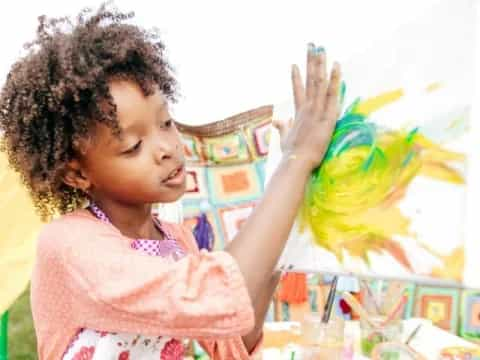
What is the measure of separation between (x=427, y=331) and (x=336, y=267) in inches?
32.6

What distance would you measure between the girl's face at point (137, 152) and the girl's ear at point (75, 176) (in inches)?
0.8

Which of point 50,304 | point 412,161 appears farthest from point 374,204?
point 50,304

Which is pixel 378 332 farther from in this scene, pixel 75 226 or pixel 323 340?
pixel 75 226

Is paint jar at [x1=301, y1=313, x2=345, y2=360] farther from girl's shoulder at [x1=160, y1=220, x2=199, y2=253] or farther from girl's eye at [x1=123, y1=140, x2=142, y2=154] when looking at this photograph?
girl's eye at [x1=123, y1=140, x2=142, y2=154]

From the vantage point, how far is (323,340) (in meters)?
1.14

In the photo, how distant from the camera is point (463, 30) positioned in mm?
627

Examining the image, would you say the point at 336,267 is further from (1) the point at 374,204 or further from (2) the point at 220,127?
(2) the point at 220,127

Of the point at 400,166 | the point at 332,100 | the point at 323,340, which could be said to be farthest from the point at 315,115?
the point at 323,340

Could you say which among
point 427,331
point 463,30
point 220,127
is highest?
point 463,30

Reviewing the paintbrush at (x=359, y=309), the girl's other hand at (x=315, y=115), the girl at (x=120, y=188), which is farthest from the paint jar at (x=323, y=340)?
the girl's other hand at (x=315, y=115)

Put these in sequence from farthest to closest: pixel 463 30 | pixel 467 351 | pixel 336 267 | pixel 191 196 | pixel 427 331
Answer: pixel 191 196
pixel 427 331
pixel 467 351
pixel 336 267
pixel 463 30

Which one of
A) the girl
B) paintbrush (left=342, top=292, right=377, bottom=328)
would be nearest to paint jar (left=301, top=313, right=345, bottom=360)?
paintbrush (left=342, top=292, right=377, bottom=328)

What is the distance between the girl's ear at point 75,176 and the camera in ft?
2.62

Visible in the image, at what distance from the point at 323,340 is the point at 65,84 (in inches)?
29.0
